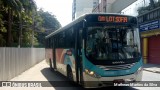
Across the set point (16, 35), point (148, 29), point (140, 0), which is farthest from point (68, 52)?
point (140, 0)

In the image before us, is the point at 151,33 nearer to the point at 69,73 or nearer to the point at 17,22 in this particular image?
the point at 17,22

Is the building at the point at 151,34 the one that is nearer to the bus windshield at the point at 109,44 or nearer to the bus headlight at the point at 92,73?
the bus windshield at the point at 109,44

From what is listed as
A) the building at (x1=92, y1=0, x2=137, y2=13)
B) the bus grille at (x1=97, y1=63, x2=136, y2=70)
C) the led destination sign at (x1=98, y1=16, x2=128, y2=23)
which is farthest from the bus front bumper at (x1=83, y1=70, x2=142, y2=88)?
the building at (x1=92, y1=0, x2=137, y2=13)

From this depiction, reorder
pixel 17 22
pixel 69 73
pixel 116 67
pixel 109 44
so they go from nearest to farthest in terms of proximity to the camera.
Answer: pixel 116 67 < pixel 109 44 < pixel 69 73 < pixel 17 22

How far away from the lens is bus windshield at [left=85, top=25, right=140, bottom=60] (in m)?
9.69

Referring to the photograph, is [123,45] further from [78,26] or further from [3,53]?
[3,53]

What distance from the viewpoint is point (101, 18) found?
10078mm

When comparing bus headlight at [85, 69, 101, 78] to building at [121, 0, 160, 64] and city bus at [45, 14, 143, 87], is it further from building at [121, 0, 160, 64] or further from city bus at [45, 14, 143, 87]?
building at [121, 0, 160, 64]

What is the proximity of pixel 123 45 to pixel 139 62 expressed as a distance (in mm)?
914

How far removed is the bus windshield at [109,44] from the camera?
9688 millimetres

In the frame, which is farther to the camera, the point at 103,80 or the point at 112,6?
the point at 112,6

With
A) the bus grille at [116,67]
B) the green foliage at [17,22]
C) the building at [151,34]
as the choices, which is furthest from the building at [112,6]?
the bus grille at [116,67]

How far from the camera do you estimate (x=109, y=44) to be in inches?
384

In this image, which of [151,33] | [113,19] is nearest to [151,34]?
[151,33]
